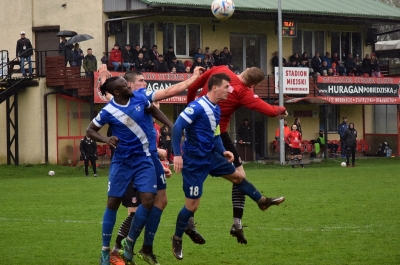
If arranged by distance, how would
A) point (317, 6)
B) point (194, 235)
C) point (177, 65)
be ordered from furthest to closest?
point (317, 6) → point (177, 65) → point (194, 235)

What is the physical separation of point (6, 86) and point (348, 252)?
2893 centimetres

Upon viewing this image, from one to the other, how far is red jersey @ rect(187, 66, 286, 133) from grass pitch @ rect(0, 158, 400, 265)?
5.97ft

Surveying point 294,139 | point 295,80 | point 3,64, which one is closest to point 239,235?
point 294,139

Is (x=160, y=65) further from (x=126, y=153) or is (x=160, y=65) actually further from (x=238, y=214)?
(x=126, y=153)

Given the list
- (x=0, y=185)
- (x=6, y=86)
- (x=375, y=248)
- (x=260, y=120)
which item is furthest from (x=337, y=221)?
(x=260, y=120)

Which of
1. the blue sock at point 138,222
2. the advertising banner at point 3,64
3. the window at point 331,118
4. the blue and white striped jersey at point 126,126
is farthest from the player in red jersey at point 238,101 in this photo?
the window at point 331,118

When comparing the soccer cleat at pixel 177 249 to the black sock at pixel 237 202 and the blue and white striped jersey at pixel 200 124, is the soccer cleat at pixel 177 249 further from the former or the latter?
the black sock at pixel 237 202

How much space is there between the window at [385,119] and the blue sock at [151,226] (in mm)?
39689

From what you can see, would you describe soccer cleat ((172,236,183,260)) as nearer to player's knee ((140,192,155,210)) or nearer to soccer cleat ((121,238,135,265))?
soccer cleat ((121,238,135,265))

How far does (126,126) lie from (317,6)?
35739 millimetres

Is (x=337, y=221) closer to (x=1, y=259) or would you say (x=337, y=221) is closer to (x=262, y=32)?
(x=1, y=259)

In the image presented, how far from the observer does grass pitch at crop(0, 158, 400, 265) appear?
11.7 metres

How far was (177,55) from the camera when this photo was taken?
42125 millimetres

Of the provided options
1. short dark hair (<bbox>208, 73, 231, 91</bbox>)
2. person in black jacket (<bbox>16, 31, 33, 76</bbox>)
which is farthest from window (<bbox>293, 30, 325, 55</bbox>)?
short dark hair (<bbox>208, 73, 231, 91</bbox>)
